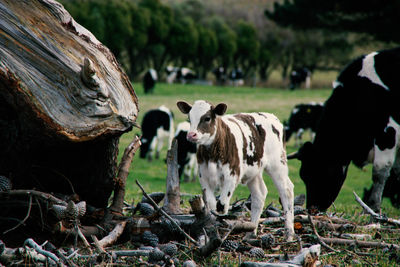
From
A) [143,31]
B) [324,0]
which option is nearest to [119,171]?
[324,0]

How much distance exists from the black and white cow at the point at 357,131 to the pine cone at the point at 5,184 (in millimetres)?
5252

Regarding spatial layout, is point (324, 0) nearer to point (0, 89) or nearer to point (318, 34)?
point (0, 89)

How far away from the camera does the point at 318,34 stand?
246 feet

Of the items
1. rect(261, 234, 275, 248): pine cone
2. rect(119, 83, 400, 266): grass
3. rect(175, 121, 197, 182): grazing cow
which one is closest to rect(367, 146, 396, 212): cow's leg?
rect(119, 83, 400, 266): grass

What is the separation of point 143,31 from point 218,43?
12.4 m

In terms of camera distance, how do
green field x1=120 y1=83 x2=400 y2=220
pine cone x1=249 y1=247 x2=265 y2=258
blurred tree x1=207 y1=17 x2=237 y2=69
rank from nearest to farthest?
1. pine cone x1=249 y1=247 x2=265 y2=258
2. green field x1=120 y1=83 x2=400 y2=220
3. blurred tree x1=207 y1=17 x2=237 y2=69

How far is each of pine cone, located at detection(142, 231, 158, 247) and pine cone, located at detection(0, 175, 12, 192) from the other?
1529 millimetres

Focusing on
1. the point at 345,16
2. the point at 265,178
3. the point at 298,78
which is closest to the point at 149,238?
the point at 265,178

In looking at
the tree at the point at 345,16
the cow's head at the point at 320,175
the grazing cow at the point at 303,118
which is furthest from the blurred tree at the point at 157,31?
the cow's head at the point at 320,175

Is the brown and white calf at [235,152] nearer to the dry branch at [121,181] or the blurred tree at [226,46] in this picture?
the dry branch at [121,181]

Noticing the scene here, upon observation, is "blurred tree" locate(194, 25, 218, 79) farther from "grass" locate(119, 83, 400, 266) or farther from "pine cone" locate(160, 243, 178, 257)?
"pine cone" locate(160, 243, 178, 257)

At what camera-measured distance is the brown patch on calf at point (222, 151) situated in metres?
6.20

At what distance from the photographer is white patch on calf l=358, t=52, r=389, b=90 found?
9.52 metres

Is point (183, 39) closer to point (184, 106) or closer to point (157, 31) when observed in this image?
point (157, 31)
